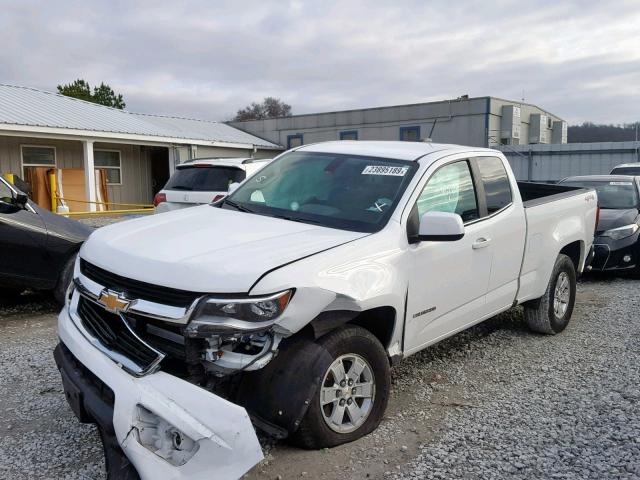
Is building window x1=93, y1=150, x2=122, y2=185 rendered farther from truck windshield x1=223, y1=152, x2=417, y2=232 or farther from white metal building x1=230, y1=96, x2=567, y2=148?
truck windshield x1=223, y1=152, x2=417, y2=232

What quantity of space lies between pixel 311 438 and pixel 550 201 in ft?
11.6

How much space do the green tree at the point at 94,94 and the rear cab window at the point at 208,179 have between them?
31928 millimetres

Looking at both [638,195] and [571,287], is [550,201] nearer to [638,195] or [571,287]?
[571,287]

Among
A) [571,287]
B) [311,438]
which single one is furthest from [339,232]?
[571,287]

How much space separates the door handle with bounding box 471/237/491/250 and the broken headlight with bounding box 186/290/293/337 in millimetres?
2002

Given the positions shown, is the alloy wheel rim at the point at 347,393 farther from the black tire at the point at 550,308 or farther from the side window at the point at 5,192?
the side window at the point at 5,192

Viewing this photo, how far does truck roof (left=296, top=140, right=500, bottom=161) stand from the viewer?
13.9ft

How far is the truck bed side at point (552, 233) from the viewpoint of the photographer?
4.97 metres

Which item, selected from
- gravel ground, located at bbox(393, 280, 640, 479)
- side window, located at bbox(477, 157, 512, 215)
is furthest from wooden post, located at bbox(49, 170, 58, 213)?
side window, located at bbox(477, 157, 512, 215)

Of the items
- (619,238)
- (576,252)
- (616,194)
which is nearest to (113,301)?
(576,252)

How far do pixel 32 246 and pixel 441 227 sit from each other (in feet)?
14.1

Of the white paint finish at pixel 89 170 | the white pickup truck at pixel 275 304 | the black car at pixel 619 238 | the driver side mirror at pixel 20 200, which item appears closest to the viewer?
the white pickup truck at pixel 275 304

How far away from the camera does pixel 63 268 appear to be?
5840 mm

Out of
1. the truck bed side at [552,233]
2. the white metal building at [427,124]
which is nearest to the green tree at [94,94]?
the white metal building at [427,124]
